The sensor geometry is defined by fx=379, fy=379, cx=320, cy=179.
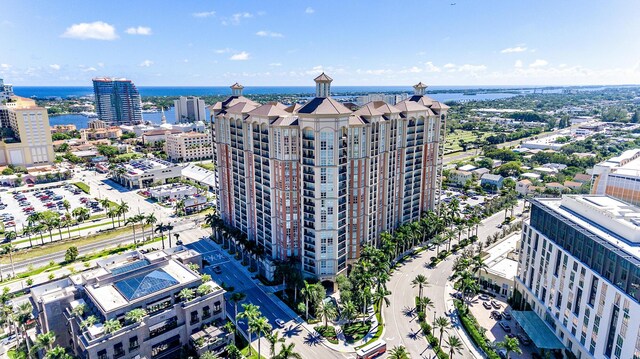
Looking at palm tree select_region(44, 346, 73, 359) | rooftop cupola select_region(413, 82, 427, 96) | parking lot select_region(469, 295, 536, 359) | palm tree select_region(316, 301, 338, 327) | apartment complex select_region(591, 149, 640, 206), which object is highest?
rooftop cupola select_region(413, 82, 427, 96)

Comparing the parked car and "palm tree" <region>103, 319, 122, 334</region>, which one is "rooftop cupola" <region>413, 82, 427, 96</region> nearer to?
the parked car

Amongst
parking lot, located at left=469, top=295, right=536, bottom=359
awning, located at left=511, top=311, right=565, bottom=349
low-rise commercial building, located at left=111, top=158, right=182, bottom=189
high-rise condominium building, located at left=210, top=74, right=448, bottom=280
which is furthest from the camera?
low-rise commercial building, located at left=111, top=158, right=182, bottom=189

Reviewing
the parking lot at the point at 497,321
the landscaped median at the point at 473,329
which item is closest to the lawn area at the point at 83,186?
the landscaped median at the point at 473,329

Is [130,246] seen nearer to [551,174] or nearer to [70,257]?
[70,257]

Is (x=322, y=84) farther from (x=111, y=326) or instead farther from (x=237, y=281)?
(x=111, y=326)

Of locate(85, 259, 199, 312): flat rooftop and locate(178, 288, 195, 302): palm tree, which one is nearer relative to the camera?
locate(85, 259, 199, 312): flat rooftop

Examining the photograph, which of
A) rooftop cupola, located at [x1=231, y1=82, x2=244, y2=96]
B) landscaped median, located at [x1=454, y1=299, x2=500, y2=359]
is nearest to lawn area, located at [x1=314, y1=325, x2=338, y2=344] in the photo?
landscaped median, located at [x1=454, y1=299, x2=500, y2=359]

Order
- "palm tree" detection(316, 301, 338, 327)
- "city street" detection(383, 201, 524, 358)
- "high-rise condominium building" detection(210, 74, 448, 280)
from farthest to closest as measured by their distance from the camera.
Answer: "high-rise condominium building" detection(210, 74, 448, 280)
"palm tree" detection(316, 301, 338, 327)
"city street" detection(383, 201, 524, 358)

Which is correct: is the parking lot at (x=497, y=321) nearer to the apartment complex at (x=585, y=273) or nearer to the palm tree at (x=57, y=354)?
the apartment complex at (x=585, y=273)

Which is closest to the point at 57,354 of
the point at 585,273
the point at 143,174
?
the point at 585,273
